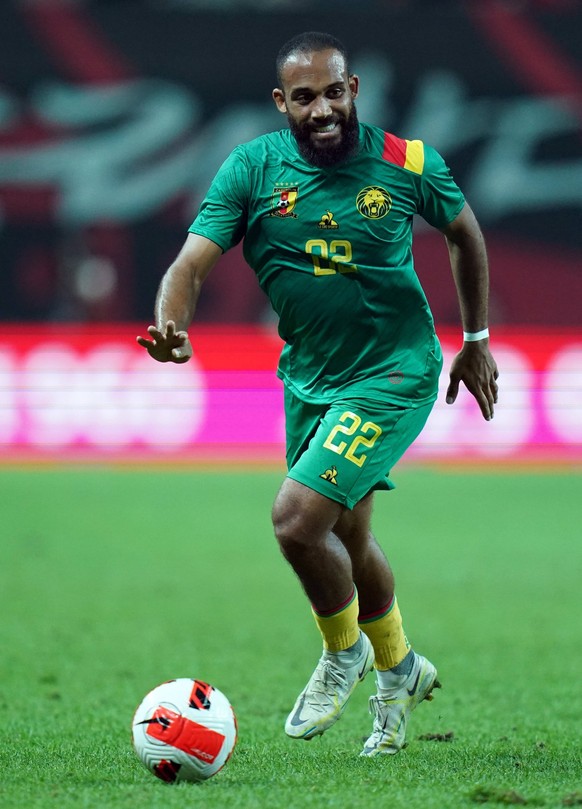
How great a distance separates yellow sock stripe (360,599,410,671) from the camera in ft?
17.0

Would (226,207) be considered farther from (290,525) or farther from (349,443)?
(290,525)

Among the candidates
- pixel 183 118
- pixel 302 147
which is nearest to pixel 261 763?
pixel 302 147

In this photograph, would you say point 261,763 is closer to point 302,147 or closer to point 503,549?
point 302,147

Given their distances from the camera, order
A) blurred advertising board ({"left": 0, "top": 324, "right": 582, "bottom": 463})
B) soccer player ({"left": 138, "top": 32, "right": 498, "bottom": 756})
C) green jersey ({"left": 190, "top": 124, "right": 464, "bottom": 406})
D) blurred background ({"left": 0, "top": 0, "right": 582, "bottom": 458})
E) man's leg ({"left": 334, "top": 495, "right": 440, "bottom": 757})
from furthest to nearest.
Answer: blurred background ({"left": 0, "top": 0, "right": 582, "bottom": 458}) < blurred advertising board ({"left": 0, "top": 324, "right": 582, "bottom": 463}) < man's leg ({"left": 334, "top": 495, "right": 440, "bottom": 757}) < green jersey ({"left": 190, "top": 124, "right": 464, "bottom": 406}) < soccer player ({"left": 138, "top": 32, "right": 498, "bottom": 756})

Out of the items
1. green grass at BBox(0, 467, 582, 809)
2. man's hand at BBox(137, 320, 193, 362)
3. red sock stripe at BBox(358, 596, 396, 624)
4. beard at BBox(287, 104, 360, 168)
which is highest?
beard at BBox(287, 104, 360, 168)

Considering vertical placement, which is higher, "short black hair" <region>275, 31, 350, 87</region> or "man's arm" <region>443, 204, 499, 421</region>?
"short black hair" <region>275, 31, 350, 87</region>

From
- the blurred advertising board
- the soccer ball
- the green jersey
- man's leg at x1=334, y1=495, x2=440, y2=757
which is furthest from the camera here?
the blurred advertising board

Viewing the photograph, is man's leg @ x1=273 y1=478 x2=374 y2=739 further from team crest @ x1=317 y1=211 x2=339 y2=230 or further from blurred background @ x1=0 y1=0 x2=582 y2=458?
blurred background @ x1=0 y1=0 x2=582 y2=458

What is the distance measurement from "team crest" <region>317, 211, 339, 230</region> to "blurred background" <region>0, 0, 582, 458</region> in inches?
532

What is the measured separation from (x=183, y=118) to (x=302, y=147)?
14881 millimetres

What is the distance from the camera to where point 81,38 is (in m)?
19.2

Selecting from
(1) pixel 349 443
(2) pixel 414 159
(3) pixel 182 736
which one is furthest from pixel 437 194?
(3) pixel 182 736

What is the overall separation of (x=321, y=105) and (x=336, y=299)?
2.21 feet

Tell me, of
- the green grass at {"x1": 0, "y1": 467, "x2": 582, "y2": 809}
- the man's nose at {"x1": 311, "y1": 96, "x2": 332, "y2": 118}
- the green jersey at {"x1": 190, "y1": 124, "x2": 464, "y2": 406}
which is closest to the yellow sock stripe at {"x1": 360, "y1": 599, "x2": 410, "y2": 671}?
the green grass at {"x1": 0, "y1": 467, "x2": 582, "y2": 809}
